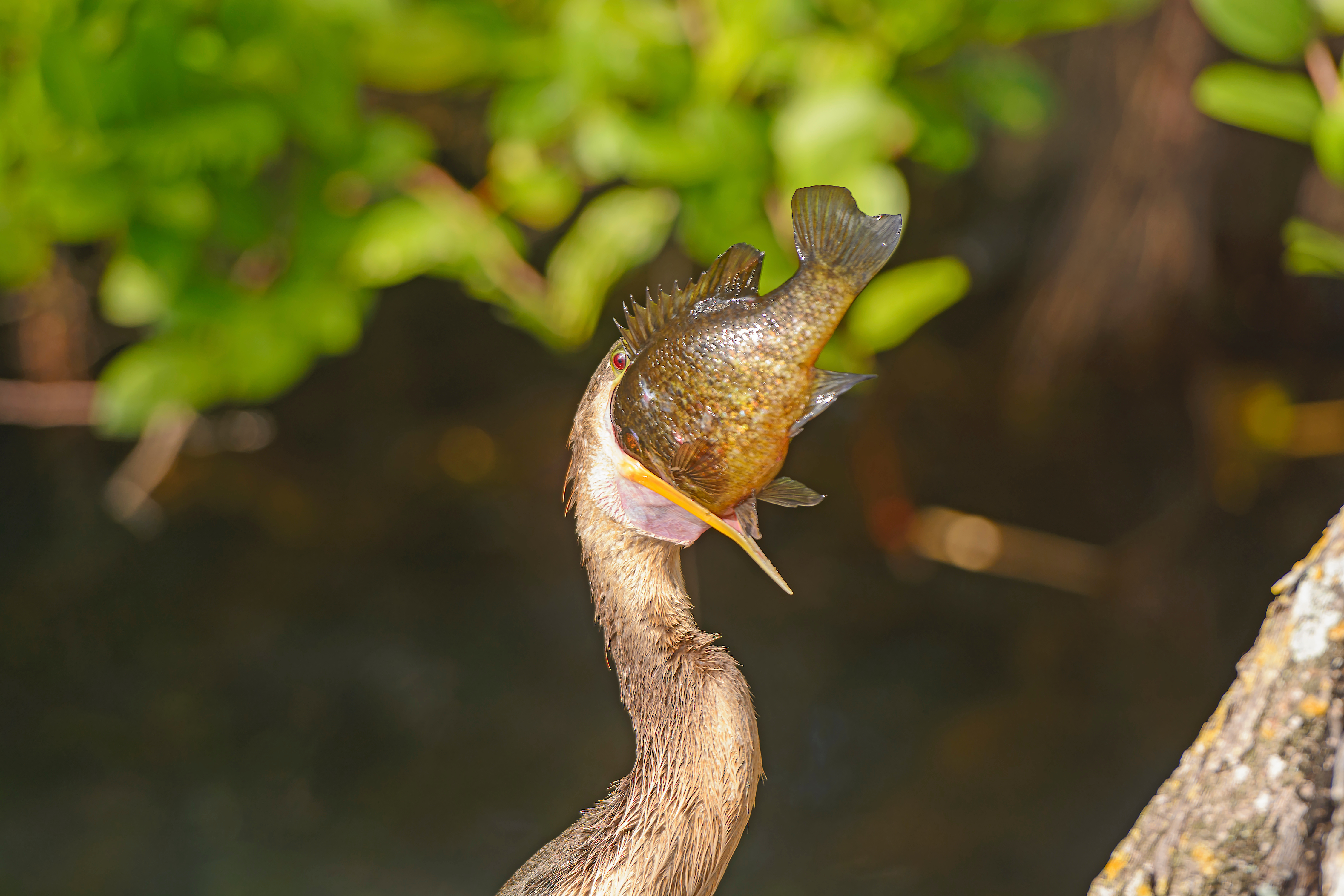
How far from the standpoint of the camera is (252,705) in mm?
1065

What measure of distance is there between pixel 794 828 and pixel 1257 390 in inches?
37.2

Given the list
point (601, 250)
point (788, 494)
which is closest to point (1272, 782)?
point (788, 494)

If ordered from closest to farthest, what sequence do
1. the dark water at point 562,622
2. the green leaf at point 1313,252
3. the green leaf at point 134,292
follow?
the green leaf at point 1313,252, the green leaf at point 134,292, the dark water at point 562,622

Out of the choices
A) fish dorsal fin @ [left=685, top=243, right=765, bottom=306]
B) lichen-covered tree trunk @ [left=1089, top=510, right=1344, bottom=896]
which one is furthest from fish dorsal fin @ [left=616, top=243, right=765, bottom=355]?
lichen-covered tree trunk @ [left=1089, top=510, right=1344, bottom=896]

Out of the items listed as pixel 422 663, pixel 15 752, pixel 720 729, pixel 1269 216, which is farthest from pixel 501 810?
pixel 1269 216

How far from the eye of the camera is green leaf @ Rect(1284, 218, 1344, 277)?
0.51 metres

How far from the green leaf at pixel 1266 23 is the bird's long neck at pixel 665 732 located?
466mm

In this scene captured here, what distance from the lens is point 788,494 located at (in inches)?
12.1

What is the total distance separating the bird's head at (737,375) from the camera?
0.88ft

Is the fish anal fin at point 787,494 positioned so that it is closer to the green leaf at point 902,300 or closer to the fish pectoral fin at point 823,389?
the fish pectoral fin at point 823,389

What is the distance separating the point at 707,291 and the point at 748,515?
0.24 ft

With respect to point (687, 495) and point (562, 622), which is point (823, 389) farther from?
point (562, 622)

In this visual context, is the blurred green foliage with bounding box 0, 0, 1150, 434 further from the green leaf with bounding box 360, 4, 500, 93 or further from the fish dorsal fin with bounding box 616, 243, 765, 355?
the fish dorsal fin with bounding box 616, 243, 765, 355

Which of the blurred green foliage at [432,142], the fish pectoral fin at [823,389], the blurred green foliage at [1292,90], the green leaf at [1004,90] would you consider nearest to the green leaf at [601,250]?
the blurred green foliage at [432,142]
